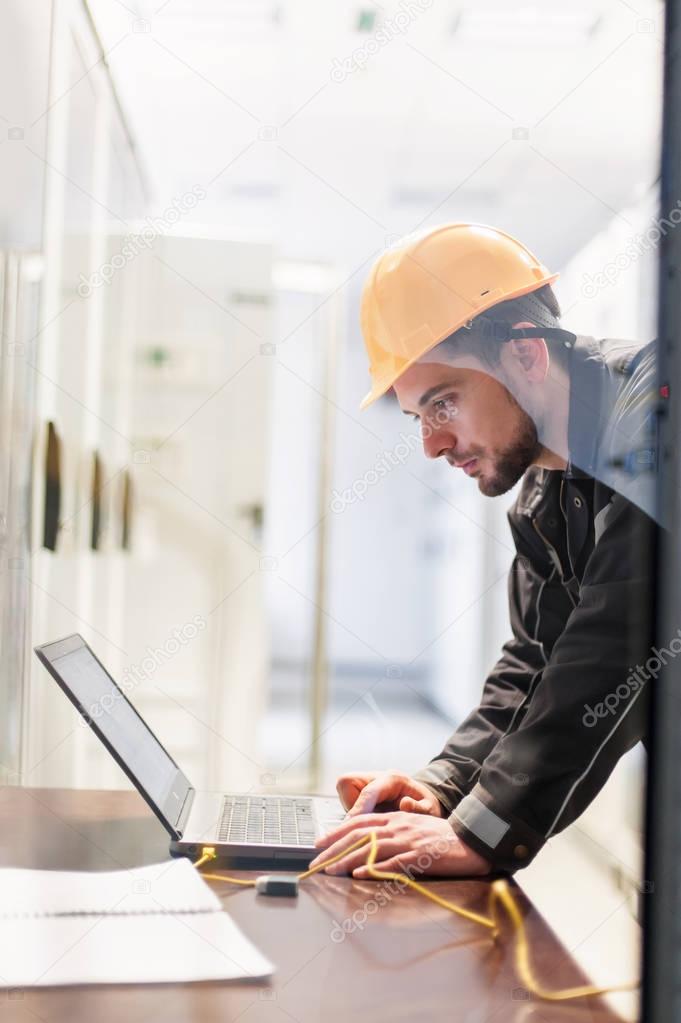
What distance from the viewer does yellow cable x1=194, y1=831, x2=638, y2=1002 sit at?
25.7 inches

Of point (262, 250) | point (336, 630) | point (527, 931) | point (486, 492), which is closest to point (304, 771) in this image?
point (336, 630)

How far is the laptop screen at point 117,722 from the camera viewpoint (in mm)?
902

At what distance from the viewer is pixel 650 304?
0.71 meters

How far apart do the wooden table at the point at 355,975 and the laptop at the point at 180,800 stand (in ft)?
0.24

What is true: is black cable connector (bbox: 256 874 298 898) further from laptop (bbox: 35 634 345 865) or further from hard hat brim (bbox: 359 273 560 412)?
hard hat brim (bbox: 359 273 560 412)

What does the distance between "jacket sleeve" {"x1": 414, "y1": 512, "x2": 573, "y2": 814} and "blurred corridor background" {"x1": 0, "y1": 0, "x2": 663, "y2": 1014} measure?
131 mm

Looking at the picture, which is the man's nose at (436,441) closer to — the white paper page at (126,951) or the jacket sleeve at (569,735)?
the jacket sleeve at (569,735)

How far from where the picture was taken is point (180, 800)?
1.01 m

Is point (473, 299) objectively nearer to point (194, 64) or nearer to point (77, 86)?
point (194, 64)

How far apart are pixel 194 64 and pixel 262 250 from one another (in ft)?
4.18
